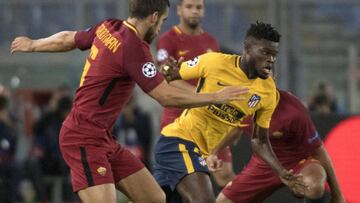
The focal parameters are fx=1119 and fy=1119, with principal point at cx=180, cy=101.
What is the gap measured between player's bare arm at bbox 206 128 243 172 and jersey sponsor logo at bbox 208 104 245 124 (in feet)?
1.22

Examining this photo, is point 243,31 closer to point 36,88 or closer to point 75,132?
point 36,88

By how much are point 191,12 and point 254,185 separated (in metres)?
2.17

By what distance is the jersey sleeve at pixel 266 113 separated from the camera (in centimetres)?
966

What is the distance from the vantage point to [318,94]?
588 inches

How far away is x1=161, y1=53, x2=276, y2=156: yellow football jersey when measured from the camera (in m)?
9.58

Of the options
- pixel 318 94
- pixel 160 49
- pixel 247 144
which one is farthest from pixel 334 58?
pixel 160 49

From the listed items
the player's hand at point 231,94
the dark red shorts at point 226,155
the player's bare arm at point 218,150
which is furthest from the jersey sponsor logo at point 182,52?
the player's hand at point 231,94

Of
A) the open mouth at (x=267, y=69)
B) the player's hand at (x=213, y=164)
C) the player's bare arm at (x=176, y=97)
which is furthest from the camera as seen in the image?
the player's hand at (x=213, y=164)

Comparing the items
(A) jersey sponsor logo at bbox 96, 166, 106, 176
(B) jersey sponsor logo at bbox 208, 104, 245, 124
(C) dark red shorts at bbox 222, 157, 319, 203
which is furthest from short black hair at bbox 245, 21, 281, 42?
(A) jersey sponsor logo at bbox 96, 166, 106, 176

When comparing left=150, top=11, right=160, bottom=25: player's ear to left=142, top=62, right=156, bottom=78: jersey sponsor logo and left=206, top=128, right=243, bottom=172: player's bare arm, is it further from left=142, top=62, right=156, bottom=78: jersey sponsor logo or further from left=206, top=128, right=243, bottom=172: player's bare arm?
left=206, top=128, right=243, bottom=172: player's bare arm

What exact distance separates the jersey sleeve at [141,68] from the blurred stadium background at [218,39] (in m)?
6.26

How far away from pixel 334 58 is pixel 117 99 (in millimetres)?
7192

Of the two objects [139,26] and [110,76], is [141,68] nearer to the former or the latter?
[110,76]

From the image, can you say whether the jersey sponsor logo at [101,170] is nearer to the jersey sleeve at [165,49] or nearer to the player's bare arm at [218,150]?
the player's bare arm at [218,150]
